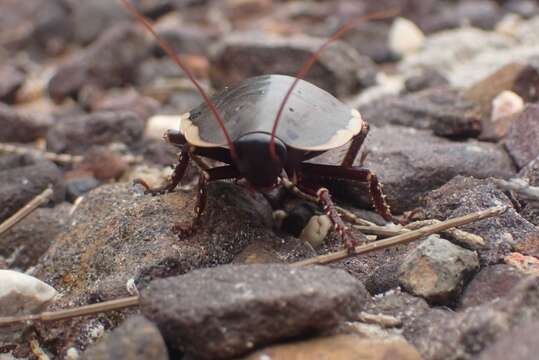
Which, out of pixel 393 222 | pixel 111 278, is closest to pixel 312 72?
pixel 393 222

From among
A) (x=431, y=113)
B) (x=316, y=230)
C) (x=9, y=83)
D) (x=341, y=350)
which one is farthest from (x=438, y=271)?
(x=9, y=83)

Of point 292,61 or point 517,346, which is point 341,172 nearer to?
point 517,346

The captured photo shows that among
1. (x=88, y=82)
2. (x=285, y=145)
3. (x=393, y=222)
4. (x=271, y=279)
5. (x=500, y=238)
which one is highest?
(x=285, y=145)

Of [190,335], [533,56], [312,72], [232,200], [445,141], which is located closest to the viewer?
[190,335]

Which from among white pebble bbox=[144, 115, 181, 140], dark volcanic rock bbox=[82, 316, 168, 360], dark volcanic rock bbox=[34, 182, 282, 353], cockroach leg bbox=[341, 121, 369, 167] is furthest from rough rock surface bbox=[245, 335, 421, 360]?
white pebble bbox=[144, 115, 181, 140]

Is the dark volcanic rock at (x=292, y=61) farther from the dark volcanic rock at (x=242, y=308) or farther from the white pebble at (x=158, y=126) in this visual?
the dark volcanic rock at (x=242, y=308)

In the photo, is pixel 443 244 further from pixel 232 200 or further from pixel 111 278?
pixel 111 278

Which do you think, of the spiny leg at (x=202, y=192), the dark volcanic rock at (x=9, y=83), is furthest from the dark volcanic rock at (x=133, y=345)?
the dark volcanic rock at (x=9, y=83)

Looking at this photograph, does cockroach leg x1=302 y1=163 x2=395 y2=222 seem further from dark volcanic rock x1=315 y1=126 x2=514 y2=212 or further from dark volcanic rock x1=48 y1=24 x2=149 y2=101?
dark volcanic rock x1=48 y1=24 x2=149 y2=101
